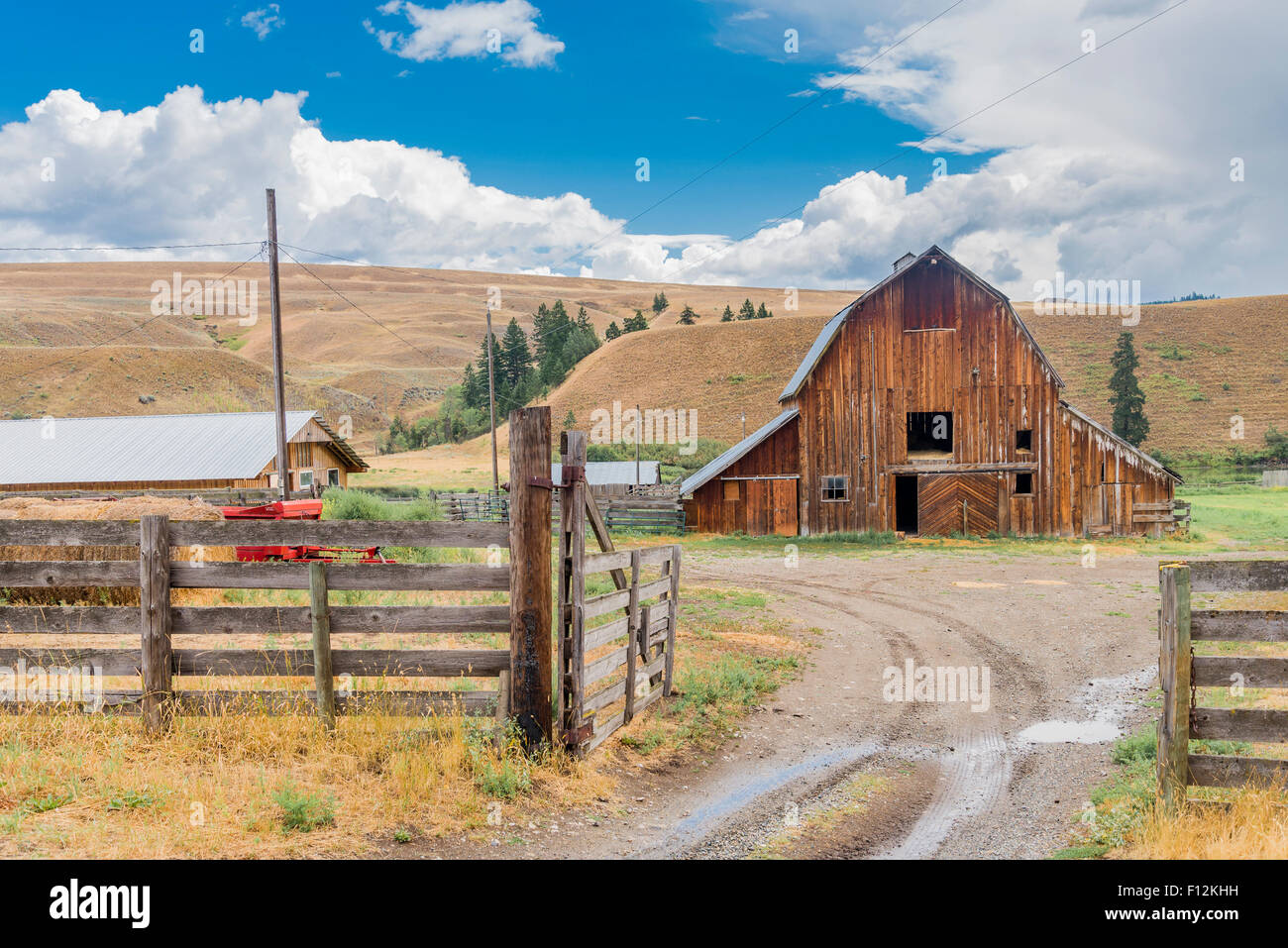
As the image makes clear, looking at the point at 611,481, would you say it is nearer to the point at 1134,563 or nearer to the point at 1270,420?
the point at 1134,563

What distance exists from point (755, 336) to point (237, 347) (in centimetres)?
10993

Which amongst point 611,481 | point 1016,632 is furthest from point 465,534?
point 611,481

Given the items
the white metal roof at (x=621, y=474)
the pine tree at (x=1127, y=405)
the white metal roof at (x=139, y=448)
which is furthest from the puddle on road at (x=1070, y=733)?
the pine tree at (x=1127, y=405)

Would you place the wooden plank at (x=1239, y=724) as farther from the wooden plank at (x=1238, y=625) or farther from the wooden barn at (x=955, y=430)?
the wooden barn at (x=955, y=430)

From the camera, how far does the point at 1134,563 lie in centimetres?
2461

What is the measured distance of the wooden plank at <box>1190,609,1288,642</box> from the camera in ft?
18.0

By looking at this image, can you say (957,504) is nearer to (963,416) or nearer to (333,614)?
(963,416)

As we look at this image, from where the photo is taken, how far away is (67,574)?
6945 millimetres

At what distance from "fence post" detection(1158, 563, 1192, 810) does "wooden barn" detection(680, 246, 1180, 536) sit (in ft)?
88.2

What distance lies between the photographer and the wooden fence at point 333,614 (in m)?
6.69

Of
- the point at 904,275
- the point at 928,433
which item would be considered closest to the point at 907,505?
the point at 928,433

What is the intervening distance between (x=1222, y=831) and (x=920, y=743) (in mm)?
3875

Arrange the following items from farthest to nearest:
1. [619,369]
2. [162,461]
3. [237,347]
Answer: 1. [237,347]
2. [619,369]
3. [162,461]

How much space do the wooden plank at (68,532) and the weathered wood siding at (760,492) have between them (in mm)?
27443
